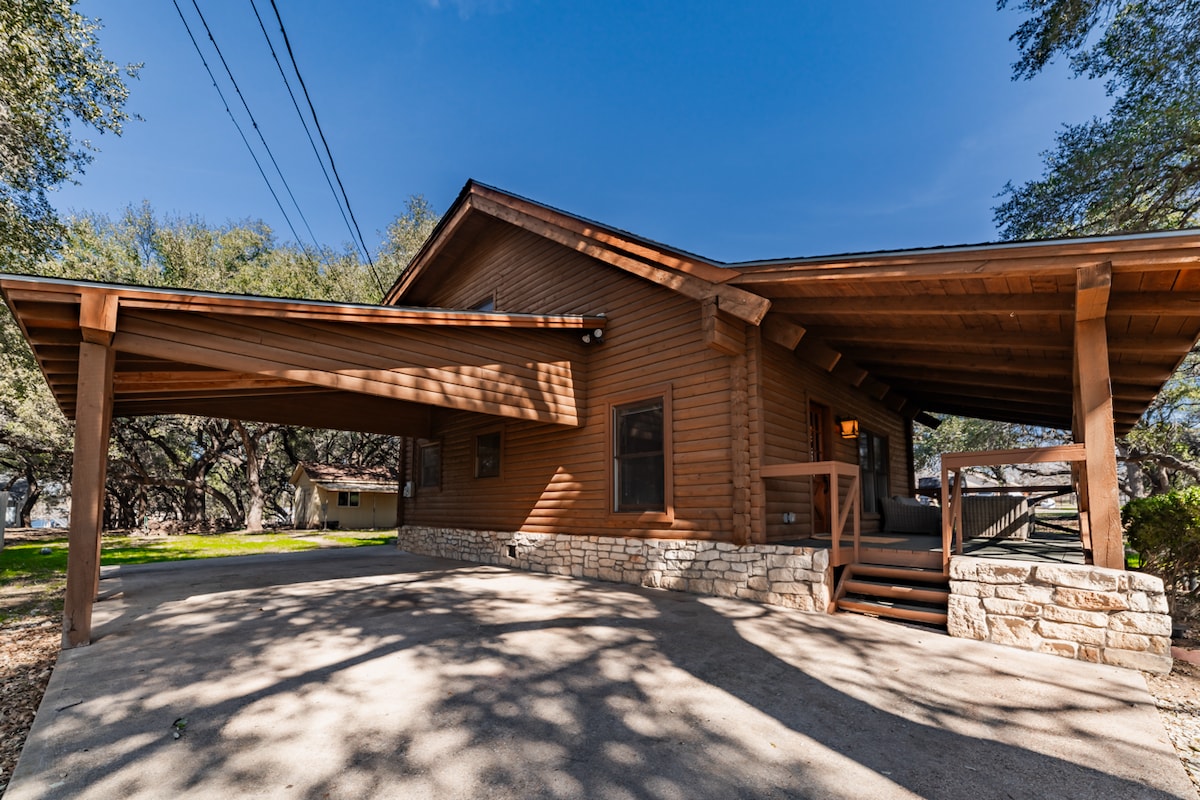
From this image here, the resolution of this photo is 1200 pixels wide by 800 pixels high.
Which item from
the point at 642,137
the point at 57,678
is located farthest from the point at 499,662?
the point at 642,137

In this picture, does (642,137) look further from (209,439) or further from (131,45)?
(209,439)

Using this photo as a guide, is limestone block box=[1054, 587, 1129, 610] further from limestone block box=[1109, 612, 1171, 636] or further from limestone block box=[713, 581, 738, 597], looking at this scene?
limestone block box=[713, 581, 738, 597]

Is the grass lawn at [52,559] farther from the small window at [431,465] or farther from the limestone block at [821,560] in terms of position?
the limestone block at [821,560]

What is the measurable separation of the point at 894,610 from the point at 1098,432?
88.4 inches

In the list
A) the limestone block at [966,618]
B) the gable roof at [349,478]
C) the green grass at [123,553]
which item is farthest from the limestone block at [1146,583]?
the gable roof at [349,478]

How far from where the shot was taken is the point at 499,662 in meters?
3.89

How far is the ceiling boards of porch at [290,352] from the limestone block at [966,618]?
16.3 feet

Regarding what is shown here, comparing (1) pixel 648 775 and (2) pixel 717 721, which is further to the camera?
(2) pixel 717 721

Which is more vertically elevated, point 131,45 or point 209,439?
point 131,45

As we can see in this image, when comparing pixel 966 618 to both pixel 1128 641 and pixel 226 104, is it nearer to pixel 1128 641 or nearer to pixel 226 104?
pixel 1128 641

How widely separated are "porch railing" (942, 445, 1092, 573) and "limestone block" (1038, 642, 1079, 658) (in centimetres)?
91

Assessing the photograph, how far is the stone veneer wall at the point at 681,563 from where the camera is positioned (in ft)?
18.5

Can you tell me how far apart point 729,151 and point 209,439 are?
27.3m

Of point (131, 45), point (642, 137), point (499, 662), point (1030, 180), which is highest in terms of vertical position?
point (642, 137)
